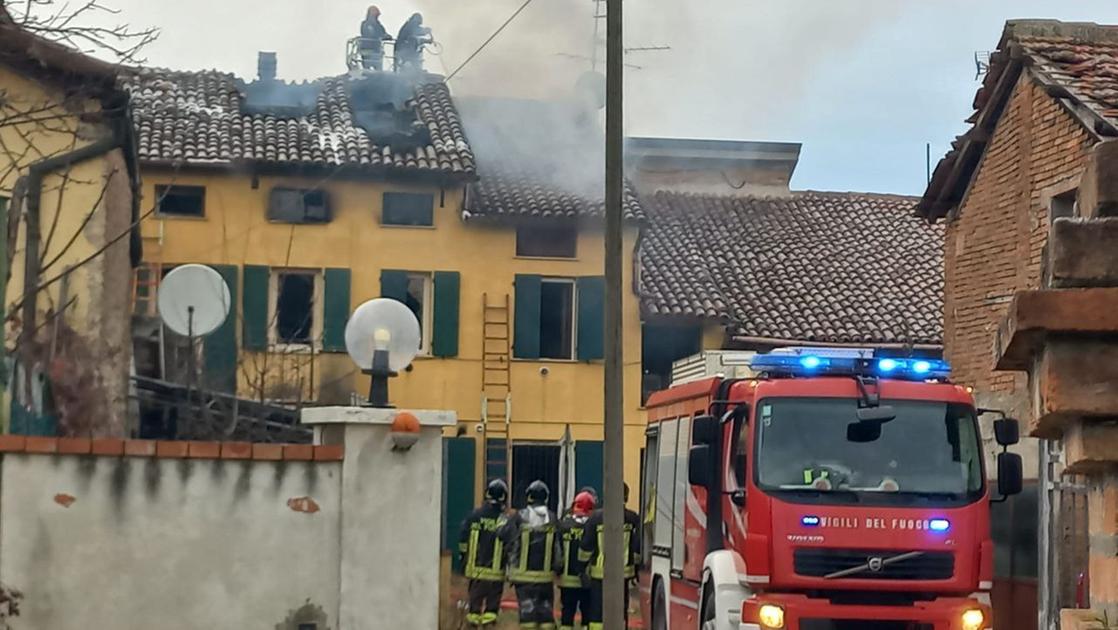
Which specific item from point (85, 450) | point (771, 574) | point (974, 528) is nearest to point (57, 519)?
point (85, 450)

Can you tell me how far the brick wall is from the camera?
15.7 meters

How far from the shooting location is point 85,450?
861 cm

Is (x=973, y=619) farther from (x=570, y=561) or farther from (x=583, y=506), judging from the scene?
(x=583, y=506)

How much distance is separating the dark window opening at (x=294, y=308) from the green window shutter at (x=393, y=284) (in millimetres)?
1295

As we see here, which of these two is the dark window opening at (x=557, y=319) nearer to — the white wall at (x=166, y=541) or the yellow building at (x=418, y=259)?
the yellow building at (x=418, y=259)

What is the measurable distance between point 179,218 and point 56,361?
47.7 feet

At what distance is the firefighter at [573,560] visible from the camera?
14.3 meters

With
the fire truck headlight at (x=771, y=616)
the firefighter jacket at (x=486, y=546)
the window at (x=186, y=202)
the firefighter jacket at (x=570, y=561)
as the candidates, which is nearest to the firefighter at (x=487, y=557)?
the firefighter jacket at (x=486, y=546)

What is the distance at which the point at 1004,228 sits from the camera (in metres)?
17.1

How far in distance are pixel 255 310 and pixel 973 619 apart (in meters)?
18.9

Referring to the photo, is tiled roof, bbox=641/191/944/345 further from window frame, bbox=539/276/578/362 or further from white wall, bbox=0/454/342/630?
white wall, bbox=0/454/342/630

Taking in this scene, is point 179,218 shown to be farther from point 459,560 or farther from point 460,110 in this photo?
point 459,560

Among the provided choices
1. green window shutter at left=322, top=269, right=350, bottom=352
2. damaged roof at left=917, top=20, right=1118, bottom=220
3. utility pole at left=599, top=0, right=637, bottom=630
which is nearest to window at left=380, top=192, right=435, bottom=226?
green window shutter at left=322, top=269, right=350, bottom=352

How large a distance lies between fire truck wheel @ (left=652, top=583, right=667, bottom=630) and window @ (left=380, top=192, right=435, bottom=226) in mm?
15979
